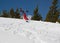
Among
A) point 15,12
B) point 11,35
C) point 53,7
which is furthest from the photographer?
point 15,12

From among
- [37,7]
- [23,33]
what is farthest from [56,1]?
[23,33]

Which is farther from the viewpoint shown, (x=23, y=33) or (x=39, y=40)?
(x=23, y=33)

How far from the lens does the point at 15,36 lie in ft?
14.7

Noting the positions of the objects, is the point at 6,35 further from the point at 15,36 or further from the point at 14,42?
the point at 14,42

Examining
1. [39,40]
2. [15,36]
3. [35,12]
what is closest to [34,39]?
[39,40]

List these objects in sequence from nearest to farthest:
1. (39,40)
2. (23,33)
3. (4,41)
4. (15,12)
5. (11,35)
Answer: (4,41) < (39,40) < (11,35) < (23,33) < (15,12)

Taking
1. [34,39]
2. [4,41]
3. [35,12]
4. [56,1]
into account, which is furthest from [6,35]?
[56,1]

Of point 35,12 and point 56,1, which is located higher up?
point 56,1

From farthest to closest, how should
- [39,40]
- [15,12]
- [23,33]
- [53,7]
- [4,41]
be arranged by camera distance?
[15,12], [53,7], [23,33], [39,40], [4,41]

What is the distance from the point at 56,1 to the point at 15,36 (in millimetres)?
33107

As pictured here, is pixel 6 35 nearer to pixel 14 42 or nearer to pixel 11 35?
pixel 11 35

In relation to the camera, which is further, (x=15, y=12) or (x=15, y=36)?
(x=15, y=12)

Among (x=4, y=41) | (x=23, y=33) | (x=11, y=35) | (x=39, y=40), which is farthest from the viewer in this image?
(x=23, y=33)

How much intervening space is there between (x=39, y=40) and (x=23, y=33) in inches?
30.5
